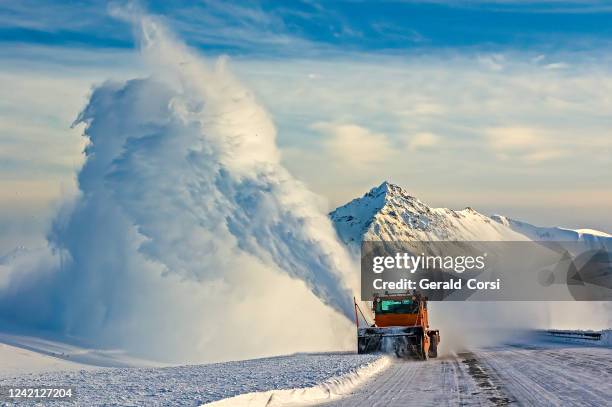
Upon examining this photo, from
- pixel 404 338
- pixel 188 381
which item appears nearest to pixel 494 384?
pixel 188 381

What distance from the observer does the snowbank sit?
15031mm

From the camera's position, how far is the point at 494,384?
19156mm

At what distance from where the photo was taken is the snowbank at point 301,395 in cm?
1503

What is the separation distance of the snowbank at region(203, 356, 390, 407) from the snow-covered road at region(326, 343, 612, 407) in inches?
17.2

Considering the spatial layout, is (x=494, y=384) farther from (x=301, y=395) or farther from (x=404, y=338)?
(x=404, y=338)

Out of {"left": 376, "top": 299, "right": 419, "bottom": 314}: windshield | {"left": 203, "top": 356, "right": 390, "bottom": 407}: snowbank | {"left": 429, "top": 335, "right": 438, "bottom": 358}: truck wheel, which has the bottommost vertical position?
{"left": 203, "top": 356, "right": 390, "bottom": 407}: snowbank

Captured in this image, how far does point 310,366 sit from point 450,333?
30.0m

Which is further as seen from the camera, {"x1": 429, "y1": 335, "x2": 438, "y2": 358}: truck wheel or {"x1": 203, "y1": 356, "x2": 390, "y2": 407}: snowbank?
{"x1": 429, "y1": 335, "x2": 438, "y2": 358}: truck wheel

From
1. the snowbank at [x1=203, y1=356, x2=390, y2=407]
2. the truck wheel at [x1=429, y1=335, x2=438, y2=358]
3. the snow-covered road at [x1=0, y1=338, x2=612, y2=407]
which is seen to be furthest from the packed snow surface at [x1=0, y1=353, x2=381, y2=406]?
the truck wheel at [x1=429, y1=335, x2=438, y2=358]

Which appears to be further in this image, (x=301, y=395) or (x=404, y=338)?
(x=404, y=338)

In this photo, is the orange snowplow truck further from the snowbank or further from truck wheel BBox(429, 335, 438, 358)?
the snowbank

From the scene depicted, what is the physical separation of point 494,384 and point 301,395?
17.2ft

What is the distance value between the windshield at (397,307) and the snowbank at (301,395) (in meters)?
15.2

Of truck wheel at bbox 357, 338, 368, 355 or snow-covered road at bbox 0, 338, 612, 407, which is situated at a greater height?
truck wheel at bbox 357, 338, 368, 355
